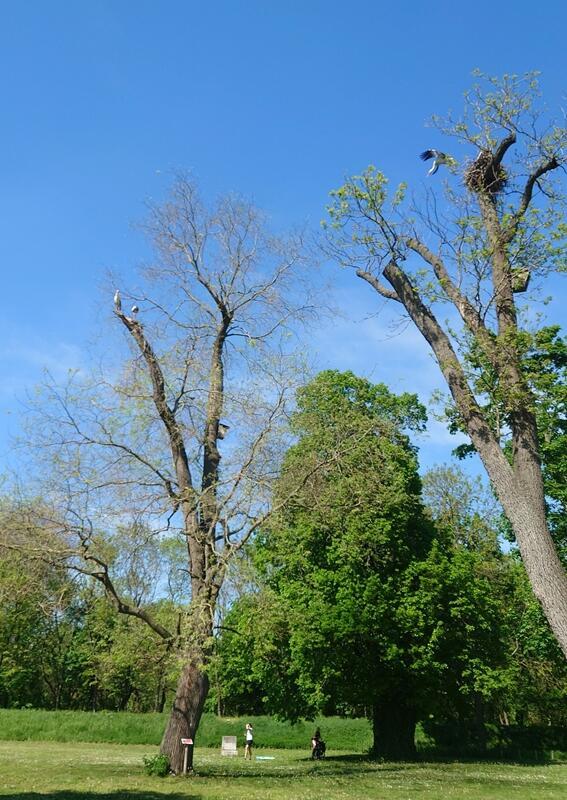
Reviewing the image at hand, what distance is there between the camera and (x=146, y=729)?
40.2m

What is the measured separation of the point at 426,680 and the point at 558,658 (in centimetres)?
717

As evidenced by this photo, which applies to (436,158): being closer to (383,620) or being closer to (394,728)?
(383,620)

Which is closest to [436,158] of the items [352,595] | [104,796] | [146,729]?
[104,796]

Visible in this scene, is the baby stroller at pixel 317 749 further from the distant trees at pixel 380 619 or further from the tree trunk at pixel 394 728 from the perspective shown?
the tree trunk at pixel 394 728

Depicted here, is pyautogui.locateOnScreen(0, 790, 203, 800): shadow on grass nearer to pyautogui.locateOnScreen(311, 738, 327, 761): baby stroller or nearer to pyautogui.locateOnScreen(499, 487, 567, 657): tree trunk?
pyautogui.locateOnScreen(499, 487, 567, 657): tree trunk

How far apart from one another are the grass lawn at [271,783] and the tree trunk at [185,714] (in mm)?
700

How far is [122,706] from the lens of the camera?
200ft

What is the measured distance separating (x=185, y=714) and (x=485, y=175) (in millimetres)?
14712

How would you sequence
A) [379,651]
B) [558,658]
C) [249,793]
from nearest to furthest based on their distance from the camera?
[249,793]
[379,651]
[558,658]

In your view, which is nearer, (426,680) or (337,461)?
(337,461)

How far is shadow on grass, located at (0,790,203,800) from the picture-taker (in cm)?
1307

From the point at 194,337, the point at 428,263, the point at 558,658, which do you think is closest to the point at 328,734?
the point at 558,658

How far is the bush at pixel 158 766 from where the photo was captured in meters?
17.3

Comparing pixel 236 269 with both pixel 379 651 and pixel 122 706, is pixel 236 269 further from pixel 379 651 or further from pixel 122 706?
pixel 122 706
